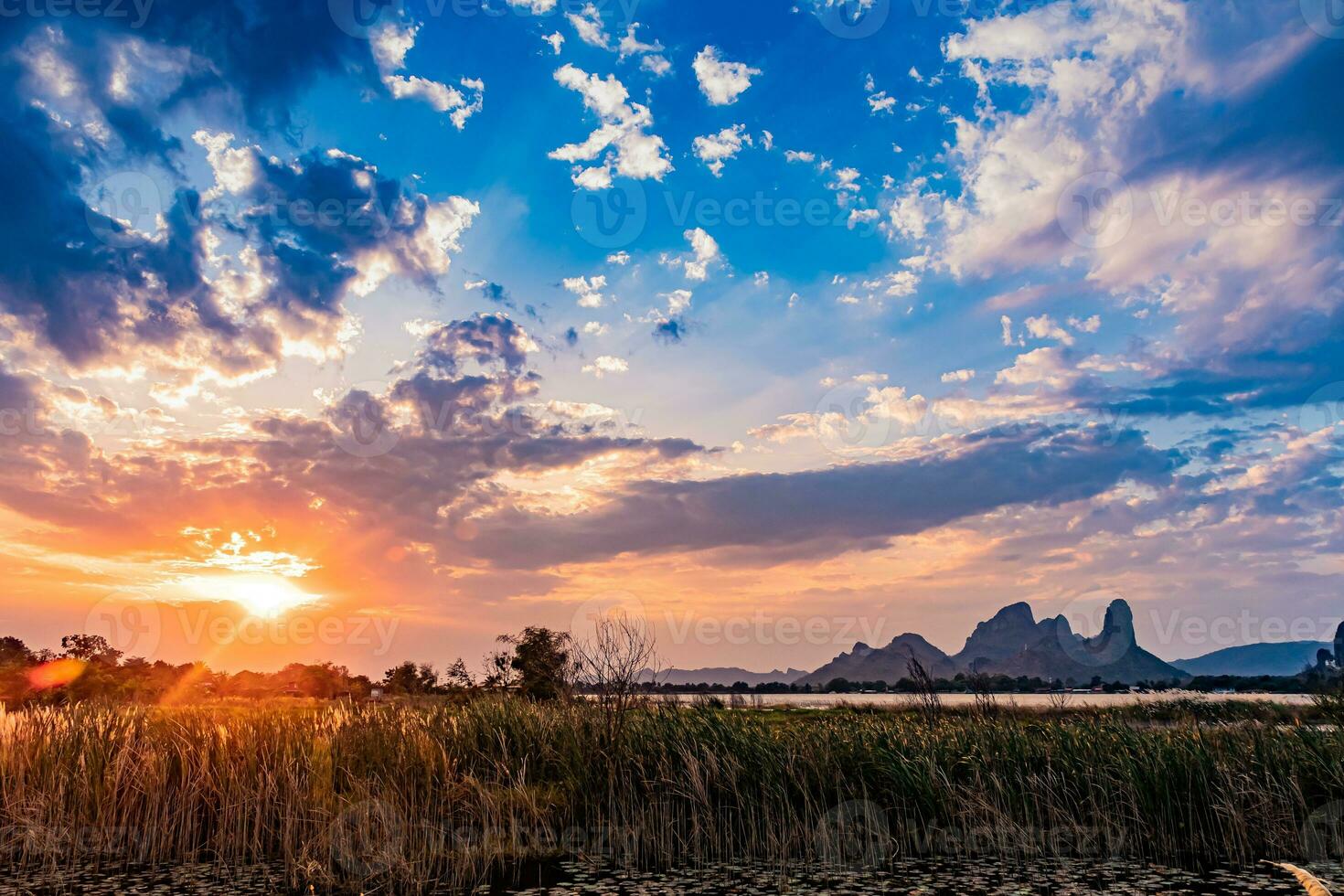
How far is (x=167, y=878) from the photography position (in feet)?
45.3

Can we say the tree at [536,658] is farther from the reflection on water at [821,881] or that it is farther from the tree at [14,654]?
the tree at [14,654]

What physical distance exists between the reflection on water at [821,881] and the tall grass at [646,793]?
752 millimetres

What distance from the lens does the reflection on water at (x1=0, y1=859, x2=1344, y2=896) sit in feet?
42.9

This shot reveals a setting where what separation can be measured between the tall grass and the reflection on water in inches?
29.6

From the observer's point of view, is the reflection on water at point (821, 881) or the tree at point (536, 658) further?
the tree at point (536, 658)

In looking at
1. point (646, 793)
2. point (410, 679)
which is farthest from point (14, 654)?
point (646, 793)

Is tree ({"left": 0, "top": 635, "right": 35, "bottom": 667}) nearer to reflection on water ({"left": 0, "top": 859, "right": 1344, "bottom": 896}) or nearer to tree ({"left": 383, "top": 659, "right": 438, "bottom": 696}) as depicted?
tree ({"left": 383, "top": 659, "right": 438, "bottom": 696})

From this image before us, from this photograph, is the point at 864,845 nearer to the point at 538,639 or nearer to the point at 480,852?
the point at 480,852

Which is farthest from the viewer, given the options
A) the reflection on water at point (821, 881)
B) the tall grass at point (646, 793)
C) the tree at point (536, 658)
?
the tree at point (536, 658)

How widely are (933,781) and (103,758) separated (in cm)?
1577

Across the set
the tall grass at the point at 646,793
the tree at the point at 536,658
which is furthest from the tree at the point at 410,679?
the tall grass at the point at 646,793

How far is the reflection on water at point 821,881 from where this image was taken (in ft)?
42.9

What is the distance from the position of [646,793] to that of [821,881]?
4095mm

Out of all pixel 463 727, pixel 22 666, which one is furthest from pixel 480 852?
pixel 22 666
